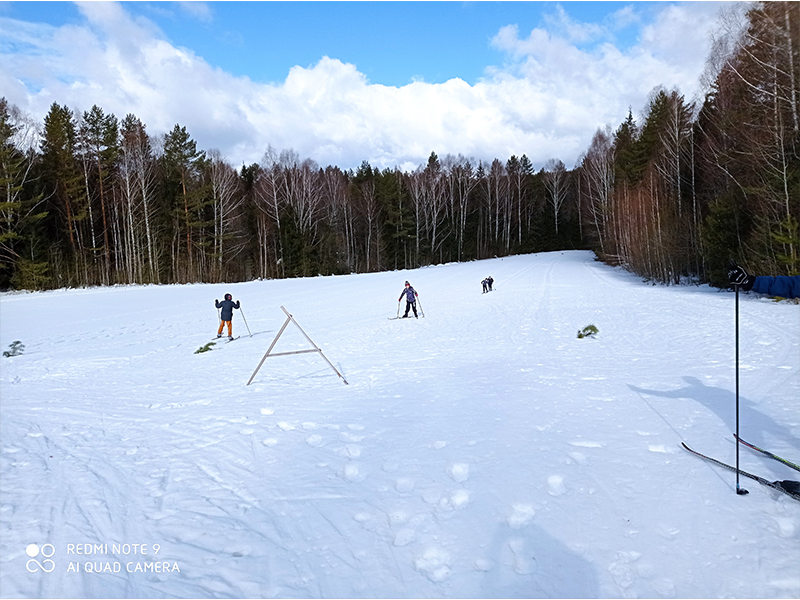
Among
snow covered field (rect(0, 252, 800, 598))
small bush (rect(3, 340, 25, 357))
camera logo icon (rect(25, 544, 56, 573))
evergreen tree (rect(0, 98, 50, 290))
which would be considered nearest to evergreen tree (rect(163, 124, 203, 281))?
evergreen tree (rect(0, 98, 50, 290))

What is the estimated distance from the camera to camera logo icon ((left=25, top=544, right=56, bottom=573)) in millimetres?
3568

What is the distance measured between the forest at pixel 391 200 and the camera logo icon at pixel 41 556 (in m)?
20.1

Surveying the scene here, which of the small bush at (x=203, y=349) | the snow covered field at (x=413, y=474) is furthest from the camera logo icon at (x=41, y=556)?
the small bush at (x=203, y=349)

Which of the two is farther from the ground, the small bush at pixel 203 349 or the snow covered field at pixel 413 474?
the small bush at pixel 203 349

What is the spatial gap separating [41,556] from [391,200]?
5547 centimetres

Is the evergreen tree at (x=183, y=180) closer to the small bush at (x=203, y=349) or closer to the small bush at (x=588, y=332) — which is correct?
the small bush at (x=203, y=349)

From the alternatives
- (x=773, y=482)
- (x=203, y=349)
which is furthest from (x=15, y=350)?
(x=773, y=482)

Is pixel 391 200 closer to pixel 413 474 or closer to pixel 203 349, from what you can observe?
pixel 203 349

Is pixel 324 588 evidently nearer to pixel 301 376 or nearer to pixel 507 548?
pixel 507 548

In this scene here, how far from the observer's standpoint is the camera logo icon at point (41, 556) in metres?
3.57

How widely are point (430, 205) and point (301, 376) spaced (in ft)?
167

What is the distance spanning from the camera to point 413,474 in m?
4.72

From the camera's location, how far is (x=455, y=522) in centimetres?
384

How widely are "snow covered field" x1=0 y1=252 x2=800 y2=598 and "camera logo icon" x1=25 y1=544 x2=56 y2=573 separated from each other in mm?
16
